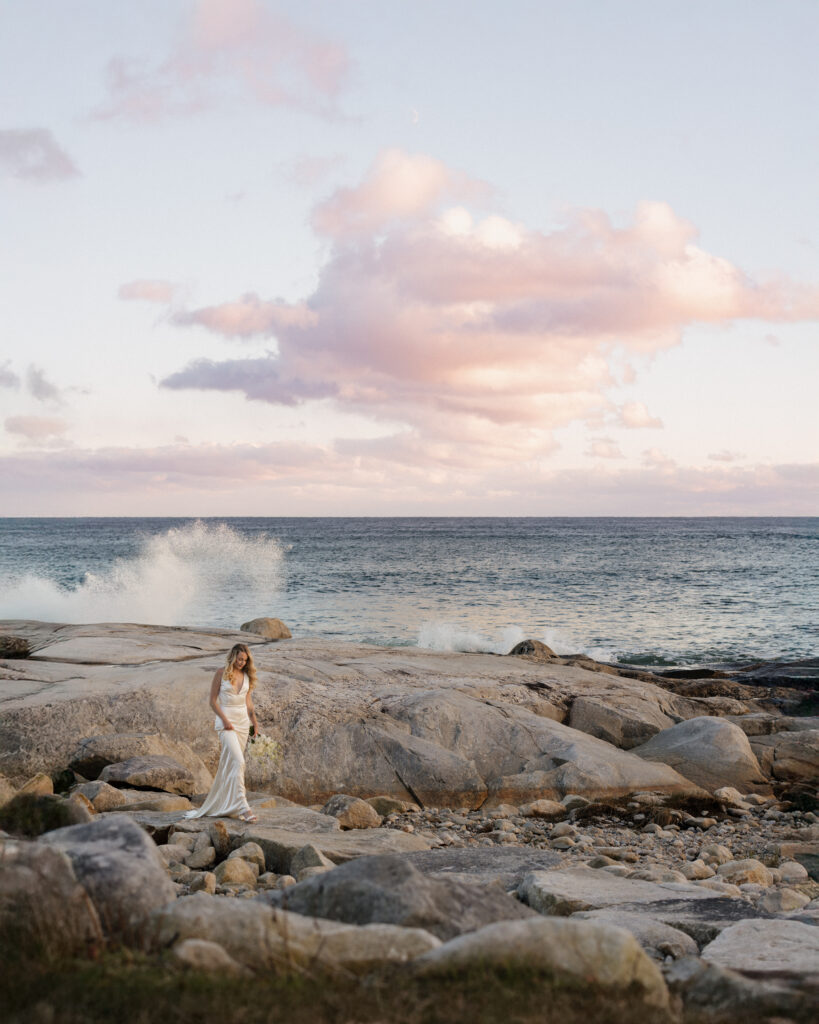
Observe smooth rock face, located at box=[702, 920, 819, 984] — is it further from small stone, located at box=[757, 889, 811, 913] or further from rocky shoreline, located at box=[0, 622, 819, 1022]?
small stone, located at box=[757, 889, 811, 913]

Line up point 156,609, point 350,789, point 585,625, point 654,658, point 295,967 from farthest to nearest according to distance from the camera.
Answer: point 156,609, point 585,625, point 654,658, point 350,789, point 295,967

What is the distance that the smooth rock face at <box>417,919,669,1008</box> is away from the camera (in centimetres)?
371

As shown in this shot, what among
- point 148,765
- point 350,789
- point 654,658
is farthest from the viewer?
point 654,658

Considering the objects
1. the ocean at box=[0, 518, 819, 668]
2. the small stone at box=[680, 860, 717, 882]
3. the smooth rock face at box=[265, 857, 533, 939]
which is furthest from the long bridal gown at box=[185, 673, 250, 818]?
the ocean at box=[0, 518, 819, 668]

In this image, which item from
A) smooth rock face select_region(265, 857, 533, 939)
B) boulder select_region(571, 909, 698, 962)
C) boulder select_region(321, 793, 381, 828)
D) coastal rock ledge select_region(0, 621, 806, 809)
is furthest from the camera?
coastal rock ledge select_region(0, 621, 806, 809)

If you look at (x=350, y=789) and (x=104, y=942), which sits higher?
(x=104, y=942)

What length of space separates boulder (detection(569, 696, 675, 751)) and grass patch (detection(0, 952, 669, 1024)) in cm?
1268

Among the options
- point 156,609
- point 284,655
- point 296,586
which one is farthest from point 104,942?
point 296,586

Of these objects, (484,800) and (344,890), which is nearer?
(344,890)

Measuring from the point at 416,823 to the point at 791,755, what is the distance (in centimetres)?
773

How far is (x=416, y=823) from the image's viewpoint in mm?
11422

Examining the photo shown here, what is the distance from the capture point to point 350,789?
1253 centimetres

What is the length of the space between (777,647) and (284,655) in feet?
74.5

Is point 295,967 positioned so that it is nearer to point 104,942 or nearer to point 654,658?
point 104,942
